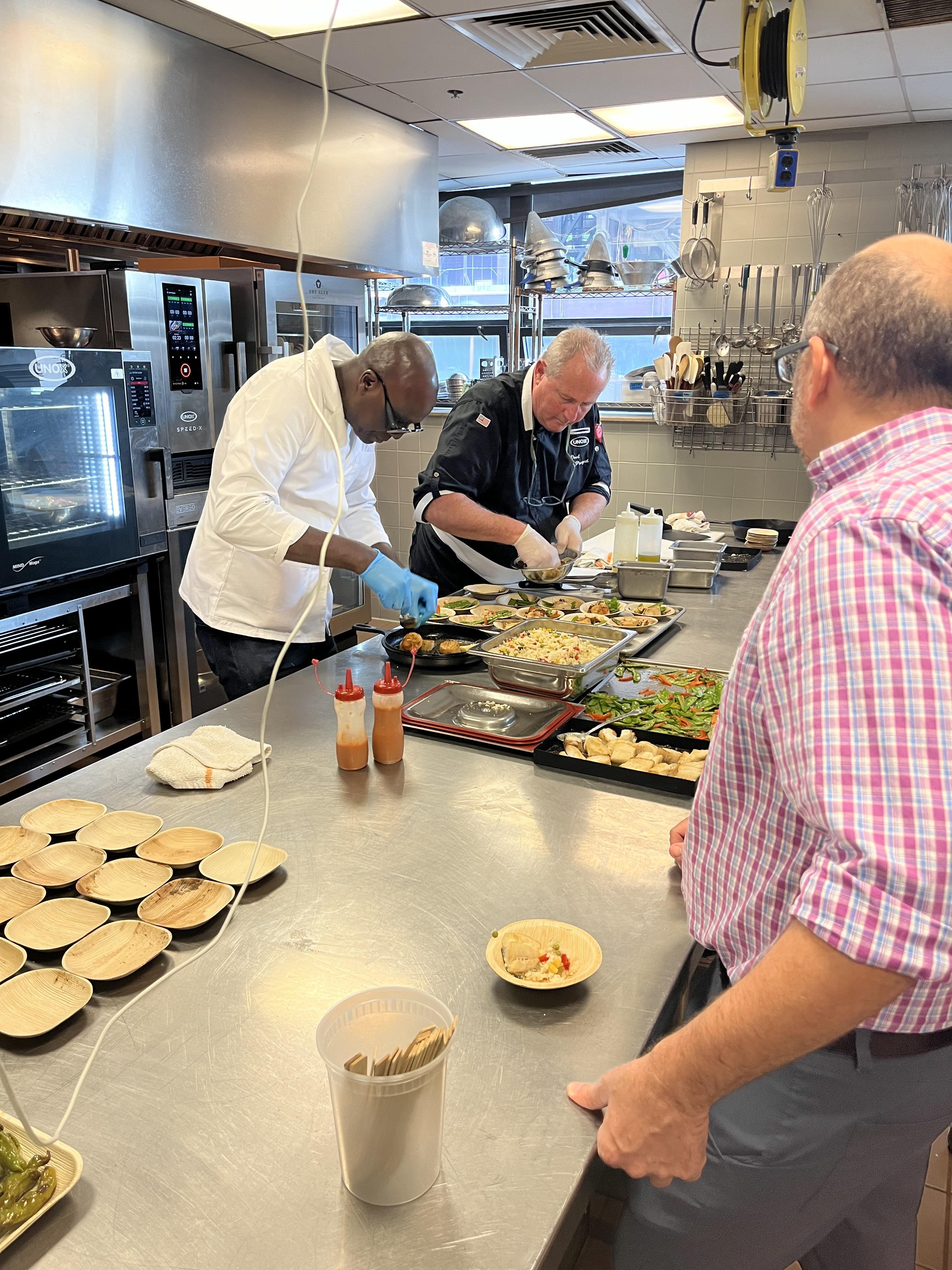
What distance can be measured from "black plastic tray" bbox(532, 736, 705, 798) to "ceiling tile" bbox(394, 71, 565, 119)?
337cm

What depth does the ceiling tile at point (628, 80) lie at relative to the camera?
396 cm

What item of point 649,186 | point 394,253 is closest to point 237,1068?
point 394,253

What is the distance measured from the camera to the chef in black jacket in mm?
3330

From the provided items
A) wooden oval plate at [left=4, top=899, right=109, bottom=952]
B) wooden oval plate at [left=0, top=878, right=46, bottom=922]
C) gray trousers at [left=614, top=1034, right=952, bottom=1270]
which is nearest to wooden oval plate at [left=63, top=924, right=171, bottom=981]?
wooden oval plate at [left=4, top=899, right=109, bottom=952]

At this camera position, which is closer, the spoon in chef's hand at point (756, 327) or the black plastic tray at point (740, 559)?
the black plastic tray at point (740, 559)

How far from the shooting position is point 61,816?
5.39ft

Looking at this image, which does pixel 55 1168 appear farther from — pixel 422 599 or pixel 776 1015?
pixel 422 599

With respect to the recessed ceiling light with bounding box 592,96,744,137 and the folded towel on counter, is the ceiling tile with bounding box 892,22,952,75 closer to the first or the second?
the recessed ceiling light with bounding box 592,96,744,137

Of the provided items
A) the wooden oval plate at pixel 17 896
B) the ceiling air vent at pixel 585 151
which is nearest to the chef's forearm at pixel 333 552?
the wooden oval plate at pixel 17 896

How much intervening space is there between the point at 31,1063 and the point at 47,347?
3.01 metres

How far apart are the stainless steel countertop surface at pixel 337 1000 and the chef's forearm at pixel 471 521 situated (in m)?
1.45

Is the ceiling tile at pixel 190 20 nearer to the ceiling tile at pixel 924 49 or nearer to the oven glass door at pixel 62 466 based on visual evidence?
the oven glass door at pixel 62 466

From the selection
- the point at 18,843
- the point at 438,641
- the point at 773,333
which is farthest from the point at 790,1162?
the point at 773,333

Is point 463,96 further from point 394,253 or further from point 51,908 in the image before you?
point 51,908
